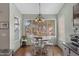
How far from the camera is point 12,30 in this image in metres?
1.62

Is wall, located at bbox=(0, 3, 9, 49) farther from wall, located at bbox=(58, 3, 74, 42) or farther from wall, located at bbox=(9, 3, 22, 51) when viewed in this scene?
wall, located at bbox=(58, 3, 74, 42)

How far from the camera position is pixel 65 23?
1.65 meters

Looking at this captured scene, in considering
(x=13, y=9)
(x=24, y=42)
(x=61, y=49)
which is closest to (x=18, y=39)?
(x=24, y=42)

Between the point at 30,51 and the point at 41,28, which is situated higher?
the point at 41,28

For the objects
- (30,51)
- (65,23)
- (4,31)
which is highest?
(65,23)

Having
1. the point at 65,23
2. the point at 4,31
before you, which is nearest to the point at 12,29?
the point at 4,31

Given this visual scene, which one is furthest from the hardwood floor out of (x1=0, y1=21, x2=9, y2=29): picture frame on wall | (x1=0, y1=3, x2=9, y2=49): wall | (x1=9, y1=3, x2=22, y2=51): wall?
(x1=0, y1=21, x2=9, y2=29): picture frame on wall

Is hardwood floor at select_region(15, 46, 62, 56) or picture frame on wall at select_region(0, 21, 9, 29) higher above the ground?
picture frame on wall at select_region(0, 21, 9, 29)

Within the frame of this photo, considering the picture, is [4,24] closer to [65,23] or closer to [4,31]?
[4,31]

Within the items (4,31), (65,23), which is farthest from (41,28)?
(4,31)

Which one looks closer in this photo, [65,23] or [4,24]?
[4,24]

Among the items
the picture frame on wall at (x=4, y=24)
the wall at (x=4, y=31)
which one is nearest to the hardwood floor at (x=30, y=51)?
the wall at (x=4, y=31)

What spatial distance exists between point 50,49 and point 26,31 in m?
0.44

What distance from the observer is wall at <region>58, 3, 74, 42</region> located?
1591 millimetres
